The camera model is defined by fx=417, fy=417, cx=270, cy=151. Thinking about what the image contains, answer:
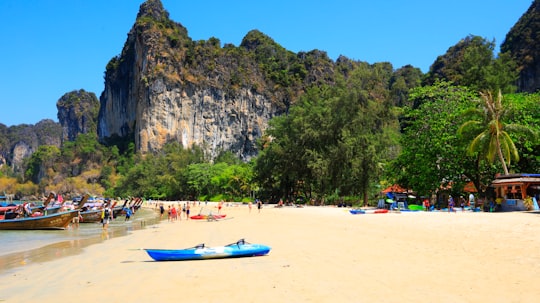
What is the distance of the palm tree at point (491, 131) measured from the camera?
92.7ft

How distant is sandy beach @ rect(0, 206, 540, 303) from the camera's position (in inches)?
284

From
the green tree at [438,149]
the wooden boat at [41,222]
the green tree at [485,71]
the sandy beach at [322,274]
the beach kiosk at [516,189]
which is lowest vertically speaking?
the sandy beach at [322,274]

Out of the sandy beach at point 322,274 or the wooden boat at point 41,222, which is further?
the wooden boat at point 41,222

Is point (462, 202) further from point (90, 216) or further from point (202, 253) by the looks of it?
point (90, 216)

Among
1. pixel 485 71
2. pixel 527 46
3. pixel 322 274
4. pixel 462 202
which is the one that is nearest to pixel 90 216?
pixel 462 202

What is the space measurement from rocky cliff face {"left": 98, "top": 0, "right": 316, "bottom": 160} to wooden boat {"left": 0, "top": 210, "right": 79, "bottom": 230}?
315 ft

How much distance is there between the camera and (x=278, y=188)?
60625mm

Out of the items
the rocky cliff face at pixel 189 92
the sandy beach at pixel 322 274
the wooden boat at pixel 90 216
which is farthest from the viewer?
the rocky cliff face at pixel 189 92

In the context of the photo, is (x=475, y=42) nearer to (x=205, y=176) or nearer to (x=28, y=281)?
(x=205, y=176)

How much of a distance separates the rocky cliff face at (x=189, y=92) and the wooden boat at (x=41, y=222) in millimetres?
96163

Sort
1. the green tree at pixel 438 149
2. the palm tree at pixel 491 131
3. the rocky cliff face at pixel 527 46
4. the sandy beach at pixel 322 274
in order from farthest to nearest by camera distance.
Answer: the rocky cliff face at pixel 527 46, the green tree at pixel 438 149, the palm tree at pixel 491 131, the sandy beach at pixel 322 274

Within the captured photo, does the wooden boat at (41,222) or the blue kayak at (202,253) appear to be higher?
the wooden boat at (41,222)

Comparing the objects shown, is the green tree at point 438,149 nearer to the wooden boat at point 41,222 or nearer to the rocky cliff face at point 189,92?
the wooden boat at point 41,222

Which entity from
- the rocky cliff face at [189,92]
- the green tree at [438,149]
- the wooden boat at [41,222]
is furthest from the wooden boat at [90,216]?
the rocky cliff face at [189,92]
